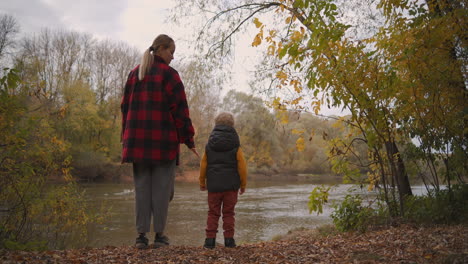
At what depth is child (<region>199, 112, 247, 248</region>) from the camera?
12.5 ft

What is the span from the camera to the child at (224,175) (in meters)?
3.81

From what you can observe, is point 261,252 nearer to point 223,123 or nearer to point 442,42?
point 223,123

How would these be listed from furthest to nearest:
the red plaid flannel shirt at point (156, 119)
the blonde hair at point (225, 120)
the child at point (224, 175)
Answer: the blonde hair at point (225, 120)
the child at point (224, 175)
the red plaid flannel shirt at point (156, 119)

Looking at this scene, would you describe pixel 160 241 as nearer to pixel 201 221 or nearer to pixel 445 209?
pixel 445 209

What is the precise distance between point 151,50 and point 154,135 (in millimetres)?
893

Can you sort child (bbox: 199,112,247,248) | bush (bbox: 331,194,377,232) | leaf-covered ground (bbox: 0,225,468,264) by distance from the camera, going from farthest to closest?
1. bush (bbox: 331,194,377,232)
2. child (bbox: 199,112,247,248)
3. leaf-covered ground (bbox: 0,225,468,264)

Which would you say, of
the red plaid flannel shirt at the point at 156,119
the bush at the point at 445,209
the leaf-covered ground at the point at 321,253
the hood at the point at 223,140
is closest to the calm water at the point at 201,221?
the bush at the point at 445,209

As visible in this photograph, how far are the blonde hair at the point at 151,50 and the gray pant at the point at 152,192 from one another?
0.91m

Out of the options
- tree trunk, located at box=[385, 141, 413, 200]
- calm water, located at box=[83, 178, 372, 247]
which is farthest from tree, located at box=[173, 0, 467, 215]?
calm water, located at box=[83, 178, 372, 247]

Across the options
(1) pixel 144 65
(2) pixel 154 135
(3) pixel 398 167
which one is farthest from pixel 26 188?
(3) pixel 398 167

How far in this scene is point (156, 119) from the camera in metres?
3.40

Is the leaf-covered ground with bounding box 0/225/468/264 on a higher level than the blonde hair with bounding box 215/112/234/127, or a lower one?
lower

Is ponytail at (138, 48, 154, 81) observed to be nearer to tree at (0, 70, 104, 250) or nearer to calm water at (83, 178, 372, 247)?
tree at (0, 70, 104, 250)

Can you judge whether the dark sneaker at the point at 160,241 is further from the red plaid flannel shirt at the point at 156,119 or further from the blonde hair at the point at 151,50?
the blonde hair at the point at 151,50
